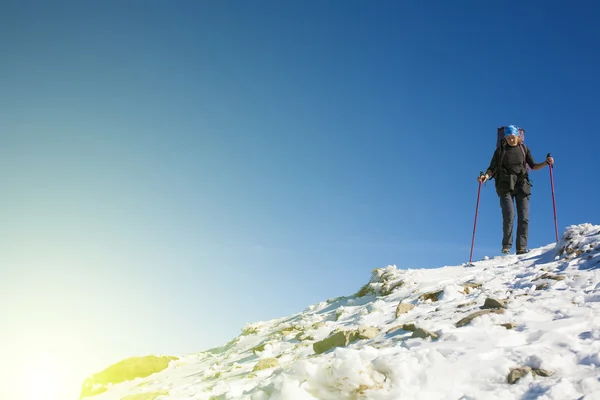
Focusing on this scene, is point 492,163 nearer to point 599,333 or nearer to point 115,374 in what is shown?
point 599,333

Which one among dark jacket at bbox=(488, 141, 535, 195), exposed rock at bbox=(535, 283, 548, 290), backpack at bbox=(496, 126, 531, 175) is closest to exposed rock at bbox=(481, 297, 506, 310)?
exposed rock at bbox=(535, 283, 548, 290)

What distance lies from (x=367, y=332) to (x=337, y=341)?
0.51m

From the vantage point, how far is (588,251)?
8.34 metres

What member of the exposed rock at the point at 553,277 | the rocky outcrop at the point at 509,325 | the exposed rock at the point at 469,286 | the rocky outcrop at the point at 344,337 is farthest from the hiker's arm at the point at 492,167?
the rocky outcrop at the point at 509,325

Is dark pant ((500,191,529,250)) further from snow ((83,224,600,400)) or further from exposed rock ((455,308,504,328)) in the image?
exposed rock ((455,308,504,328))

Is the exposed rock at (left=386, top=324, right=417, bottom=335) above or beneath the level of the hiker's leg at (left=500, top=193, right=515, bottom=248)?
beneath

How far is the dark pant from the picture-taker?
1234 cm

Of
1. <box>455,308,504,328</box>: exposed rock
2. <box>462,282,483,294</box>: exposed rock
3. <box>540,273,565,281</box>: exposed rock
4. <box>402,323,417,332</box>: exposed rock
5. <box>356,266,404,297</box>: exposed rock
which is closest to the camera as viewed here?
<box>455,308,504,328</box>: exposed rock

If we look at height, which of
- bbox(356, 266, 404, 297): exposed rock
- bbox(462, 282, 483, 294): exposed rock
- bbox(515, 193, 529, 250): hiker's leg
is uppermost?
bbox(515, 193, 529, 250): hiker's leg

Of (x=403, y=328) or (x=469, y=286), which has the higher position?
(x=469, y=286)

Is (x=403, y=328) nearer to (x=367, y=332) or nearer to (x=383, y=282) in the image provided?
(x=367, y=332)

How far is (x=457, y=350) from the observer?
187 inches

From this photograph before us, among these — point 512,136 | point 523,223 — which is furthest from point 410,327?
point 512,136

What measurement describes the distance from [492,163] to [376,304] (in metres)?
6.33
